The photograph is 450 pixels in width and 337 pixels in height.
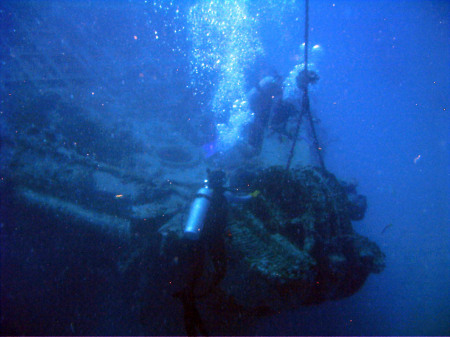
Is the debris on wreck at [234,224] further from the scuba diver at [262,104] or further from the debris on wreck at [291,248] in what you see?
the scuba diver at [262,104]

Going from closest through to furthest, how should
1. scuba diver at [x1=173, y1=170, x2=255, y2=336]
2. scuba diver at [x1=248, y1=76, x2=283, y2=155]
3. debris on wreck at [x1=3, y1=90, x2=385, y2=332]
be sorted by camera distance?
scuba diver at [x1=173, y1=170, x2=255, y2=336] → debris on wreck at [x1=3, y1=90, x2=385, y2=332] → scuba diver at [x1=248, y1=76, x2=283, y2=155]

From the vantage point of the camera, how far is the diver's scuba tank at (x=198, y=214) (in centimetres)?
252

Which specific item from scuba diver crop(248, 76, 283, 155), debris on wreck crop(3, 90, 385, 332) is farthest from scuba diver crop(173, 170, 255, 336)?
scuba diver crop(248, 76, 283, 155)

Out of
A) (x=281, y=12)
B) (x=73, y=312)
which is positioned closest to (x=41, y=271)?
(x=73, y=312)

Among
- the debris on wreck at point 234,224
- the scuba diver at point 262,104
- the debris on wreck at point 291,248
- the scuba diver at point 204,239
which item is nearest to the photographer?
the scuba diver at point 204,239

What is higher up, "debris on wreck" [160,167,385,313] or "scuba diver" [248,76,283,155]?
"scuba diver" [248,76,283,155]

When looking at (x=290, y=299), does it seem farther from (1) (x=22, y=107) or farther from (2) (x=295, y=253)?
(1) (x=22, y=107)

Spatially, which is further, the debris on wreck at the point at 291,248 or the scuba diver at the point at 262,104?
the scuba diver at the point at 262,104

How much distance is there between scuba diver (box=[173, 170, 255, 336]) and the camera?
7.00ft

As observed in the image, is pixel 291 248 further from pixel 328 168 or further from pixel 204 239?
pixel 328 168

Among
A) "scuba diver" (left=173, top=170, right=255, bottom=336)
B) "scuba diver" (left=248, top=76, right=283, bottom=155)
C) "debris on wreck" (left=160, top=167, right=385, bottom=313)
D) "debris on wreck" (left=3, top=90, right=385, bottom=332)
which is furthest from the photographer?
"scuba diver" (left=248, top=76, right=283, bottom=155)

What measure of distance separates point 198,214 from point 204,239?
36cm

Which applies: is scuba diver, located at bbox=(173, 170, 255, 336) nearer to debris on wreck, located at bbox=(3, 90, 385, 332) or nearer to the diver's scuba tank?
the diver's scuba tank

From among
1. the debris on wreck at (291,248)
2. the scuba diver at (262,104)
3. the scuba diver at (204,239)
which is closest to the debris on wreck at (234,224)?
the debris on wreck at (291,248)
